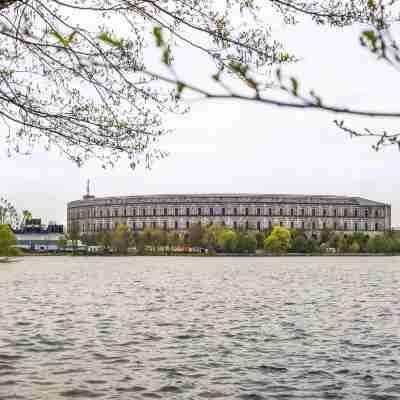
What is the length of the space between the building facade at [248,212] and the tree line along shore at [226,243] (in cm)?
987

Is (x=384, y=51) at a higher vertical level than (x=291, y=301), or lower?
higher

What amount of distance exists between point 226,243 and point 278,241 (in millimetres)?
11163

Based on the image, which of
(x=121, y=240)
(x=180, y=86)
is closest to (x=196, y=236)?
(x=121, y=240)

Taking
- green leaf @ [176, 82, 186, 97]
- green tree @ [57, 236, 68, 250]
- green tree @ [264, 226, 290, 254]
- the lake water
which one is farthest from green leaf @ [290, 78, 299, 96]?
green tree @ [57, 236, 68, 250]

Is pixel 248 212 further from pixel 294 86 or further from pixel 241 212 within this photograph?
pixel 294 86

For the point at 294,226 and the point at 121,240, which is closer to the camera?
the point at 121,240

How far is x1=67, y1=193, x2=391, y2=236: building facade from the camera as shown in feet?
577

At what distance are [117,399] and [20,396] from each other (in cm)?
153

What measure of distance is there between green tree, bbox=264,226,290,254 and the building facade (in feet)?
89.8

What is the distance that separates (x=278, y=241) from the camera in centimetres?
14550

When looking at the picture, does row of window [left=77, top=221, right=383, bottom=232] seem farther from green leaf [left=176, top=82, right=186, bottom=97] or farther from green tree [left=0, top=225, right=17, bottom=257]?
green leaf [left=176, top=82, right=186, bottom=97]

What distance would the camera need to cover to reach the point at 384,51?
126 inches

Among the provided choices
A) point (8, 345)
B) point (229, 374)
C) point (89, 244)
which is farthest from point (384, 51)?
point (89, 244)

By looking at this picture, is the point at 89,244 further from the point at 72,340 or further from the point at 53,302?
the point at 72,340
